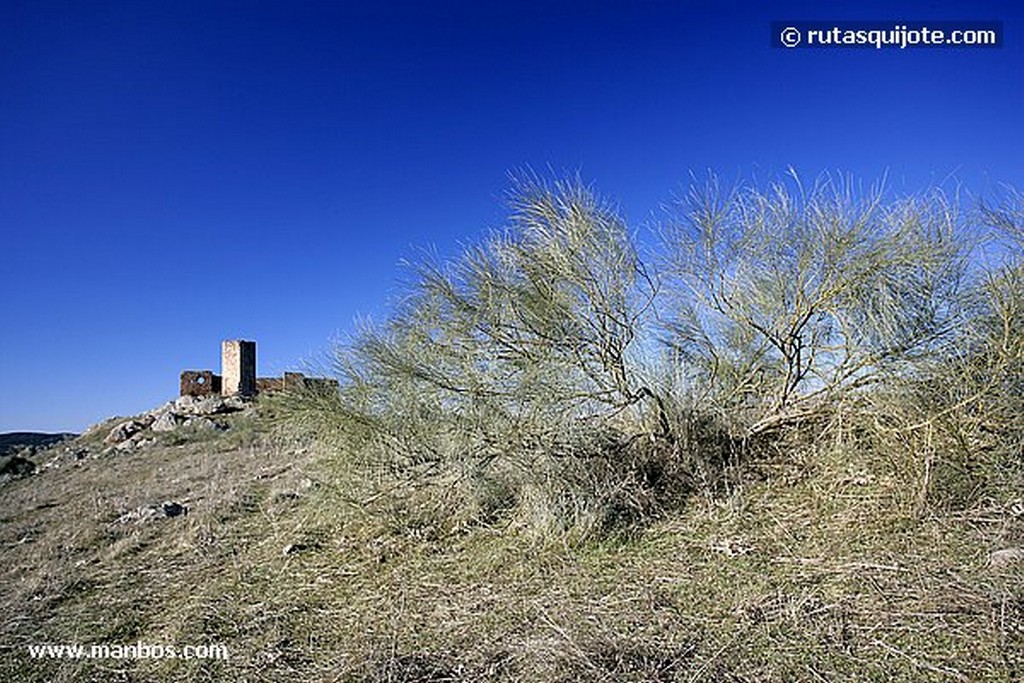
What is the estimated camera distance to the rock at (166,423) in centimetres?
1815

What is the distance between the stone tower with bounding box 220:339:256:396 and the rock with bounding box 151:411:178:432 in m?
3.55

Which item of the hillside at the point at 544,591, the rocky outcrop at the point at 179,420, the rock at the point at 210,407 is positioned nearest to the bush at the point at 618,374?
the hillside at the point at 544,591

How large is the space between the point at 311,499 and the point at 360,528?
2.70 ft

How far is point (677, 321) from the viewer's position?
798 centimetres

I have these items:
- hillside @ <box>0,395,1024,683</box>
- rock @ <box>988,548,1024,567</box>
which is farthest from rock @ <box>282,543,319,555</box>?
rock @ <box>988,548,1024,567</box>

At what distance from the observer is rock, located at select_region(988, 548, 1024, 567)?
4.88 meters

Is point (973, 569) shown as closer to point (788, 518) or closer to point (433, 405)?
point (788, 518)

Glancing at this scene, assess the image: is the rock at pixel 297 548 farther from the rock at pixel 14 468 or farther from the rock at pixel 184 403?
the rock at pixel 184 403

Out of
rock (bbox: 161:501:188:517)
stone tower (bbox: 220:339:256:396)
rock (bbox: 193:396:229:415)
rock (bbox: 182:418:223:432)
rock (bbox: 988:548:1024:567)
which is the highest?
stone tower (bbox: 220:339:256:396)

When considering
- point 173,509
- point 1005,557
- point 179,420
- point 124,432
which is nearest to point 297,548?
point 173,509

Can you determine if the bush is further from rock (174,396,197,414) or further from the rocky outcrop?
rock (174,396,197,414)

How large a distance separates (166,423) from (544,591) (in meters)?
16.3

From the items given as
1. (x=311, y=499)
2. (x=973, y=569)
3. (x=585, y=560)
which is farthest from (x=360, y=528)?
(x=973, y=569)

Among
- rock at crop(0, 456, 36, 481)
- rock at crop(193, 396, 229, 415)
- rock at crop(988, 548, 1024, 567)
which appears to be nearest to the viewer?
rock at crop(988, 548, 1024, 567)
